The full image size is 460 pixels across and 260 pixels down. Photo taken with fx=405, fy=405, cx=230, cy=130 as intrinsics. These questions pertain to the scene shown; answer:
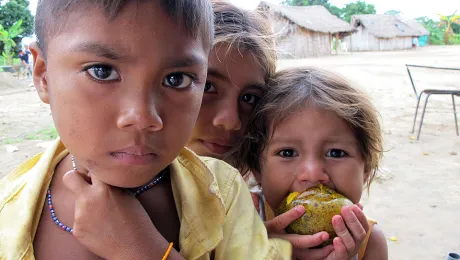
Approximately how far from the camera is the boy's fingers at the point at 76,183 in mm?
1045

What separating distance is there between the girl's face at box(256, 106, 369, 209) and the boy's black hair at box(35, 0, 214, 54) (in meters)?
0.65

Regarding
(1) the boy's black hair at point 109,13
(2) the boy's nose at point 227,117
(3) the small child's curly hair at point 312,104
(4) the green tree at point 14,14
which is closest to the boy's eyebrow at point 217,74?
(2) the boy's nose at point 227,117

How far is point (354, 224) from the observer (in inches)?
53.2

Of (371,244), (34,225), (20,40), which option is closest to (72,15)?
(34,225)

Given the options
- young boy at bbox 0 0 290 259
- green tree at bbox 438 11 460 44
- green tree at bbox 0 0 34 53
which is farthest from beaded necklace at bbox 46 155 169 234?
green tree at bbox 438 11 460 44

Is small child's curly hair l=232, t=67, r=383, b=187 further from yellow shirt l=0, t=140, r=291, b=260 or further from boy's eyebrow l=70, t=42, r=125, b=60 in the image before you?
boy's eyebrow l=70, t=42, r=125, b=60

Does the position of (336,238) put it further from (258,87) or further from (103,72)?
(103,72)

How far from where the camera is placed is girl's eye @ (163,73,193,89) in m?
0.96

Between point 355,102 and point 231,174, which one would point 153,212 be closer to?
point 231,174

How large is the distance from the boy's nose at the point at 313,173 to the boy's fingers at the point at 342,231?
7.6 inches

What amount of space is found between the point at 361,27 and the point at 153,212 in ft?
131

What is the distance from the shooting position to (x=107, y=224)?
1.02 metres

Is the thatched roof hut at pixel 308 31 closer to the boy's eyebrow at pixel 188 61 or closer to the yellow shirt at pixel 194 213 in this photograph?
the yellow shirt at pixel 194 213

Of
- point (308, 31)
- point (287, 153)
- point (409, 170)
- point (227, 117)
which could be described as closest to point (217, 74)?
point (227, 117)
